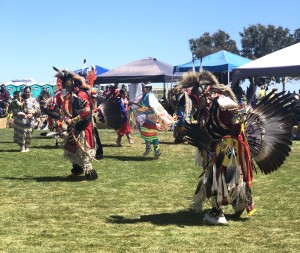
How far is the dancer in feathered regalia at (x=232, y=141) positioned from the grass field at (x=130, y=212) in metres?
0.29

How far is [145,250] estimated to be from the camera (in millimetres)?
4941

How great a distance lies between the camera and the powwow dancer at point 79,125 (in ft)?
27.5

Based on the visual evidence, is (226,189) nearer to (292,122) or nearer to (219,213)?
(219,213)

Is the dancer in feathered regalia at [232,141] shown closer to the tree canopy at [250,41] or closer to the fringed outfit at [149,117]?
the fringed outfit at [149,117]

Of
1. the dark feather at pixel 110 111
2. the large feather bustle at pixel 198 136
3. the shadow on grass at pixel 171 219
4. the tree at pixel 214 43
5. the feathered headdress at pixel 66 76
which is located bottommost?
the shadow on grass at pixel 171 219

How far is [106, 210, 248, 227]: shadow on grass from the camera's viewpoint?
5996mm

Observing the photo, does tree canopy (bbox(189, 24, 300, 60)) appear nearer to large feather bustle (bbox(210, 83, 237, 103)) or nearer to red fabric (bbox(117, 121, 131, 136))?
red fabric (bbox(117, 121, 131, 136))

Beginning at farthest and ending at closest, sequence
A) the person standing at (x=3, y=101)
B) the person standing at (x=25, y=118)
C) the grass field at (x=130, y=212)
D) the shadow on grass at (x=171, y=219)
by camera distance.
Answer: the person standing at (x=3, y=101) < the person standing at (x=25, y=118) < the shadow on grass at (x=171, y=219) < the grass field at (x=130, y=212)

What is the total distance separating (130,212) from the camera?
654 cm

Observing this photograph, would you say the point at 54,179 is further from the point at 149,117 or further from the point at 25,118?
the point at 25,118

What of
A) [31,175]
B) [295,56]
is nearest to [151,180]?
[31,175]

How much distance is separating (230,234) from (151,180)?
136 inches

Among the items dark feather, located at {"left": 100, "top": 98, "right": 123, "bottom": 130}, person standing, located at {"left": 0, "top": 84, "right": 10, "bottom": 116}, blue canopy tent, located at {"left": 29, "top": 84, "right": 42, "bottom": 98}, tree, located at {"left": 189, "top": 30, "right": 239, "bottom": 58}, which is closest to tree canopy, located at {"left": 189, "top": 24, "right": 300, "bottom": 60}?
tree, located at {"left": 189, "top": 30, "right": 239, "bottom": 58}

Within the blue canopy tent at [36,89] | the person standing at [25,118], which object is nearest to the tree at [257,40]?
the blue canopy tent at [36,89]
